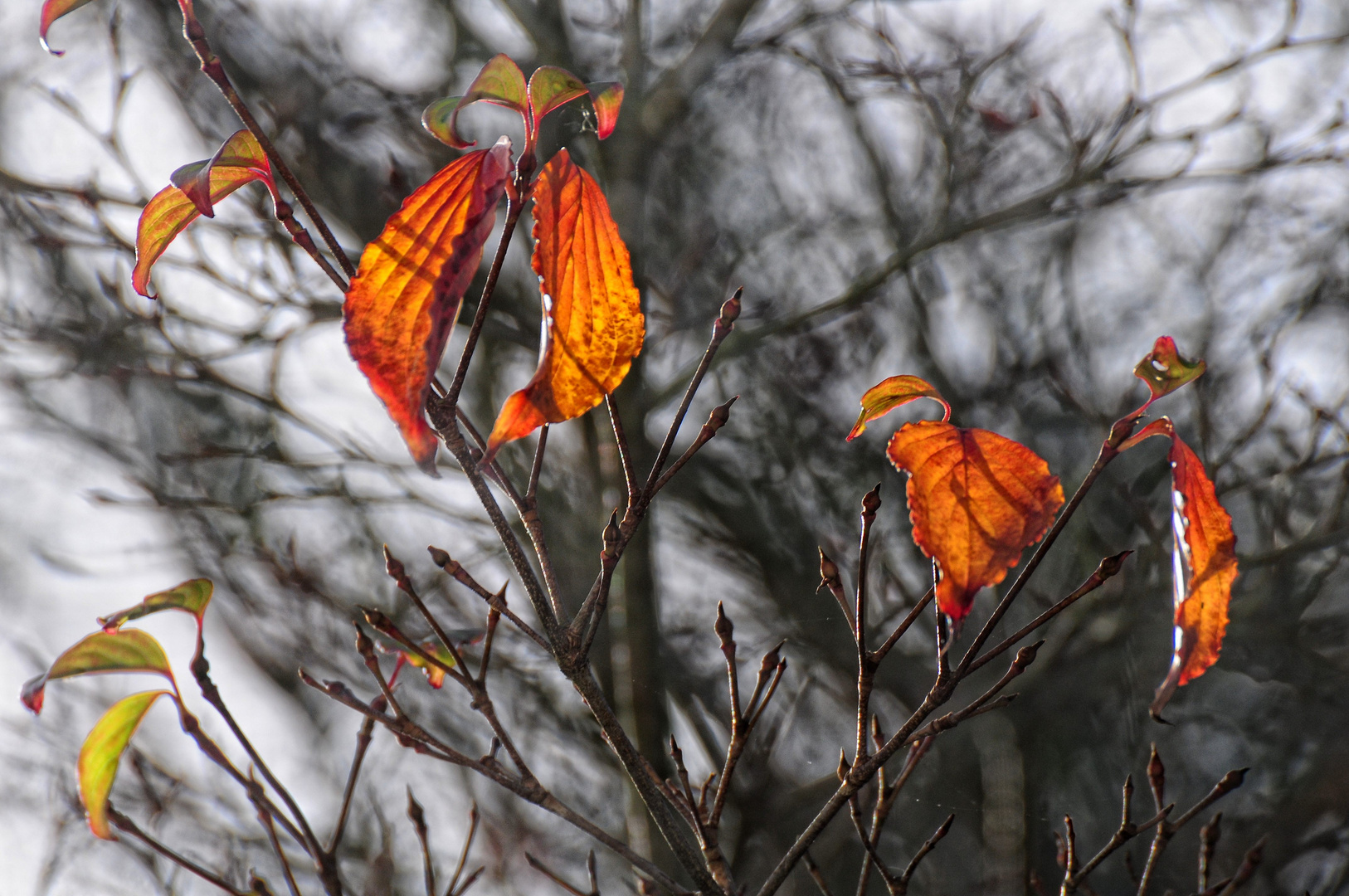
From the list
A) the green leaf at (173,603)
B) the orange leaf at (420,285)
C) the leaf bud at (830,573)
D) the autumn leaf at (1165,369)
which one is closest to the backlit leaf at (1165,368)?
the autumn leaf at (1165,369)

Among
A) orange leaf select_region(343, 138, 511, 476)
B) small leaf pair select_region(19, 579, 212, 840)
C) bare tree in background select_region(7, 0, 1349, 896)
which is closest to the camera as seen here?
orange leaf select_region(343, 138, 511, 476)

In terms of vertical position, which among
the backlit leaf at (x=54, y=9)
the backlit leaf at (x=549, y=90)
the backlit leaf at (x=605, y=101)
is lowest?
the backlit leaf at (x=54, y=9)

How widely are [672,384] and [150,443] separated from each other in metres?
1.05

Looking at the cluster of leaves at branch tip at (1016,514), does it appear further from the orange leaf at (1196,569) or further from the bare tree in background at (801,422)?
the bare tree in background at (801,422)

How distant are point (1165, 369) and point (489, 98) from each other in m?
0.28

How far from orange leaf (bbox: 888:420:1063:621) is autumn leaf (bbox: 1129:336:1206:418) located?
5cm

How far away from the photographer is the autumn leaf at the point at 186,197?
0.30 meters

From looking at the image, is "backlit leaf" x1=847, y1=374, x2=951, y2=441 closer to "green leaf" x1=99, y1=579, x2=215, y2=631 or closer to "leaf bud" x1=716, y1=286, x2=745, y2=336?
"leaf bud" x1=716, y1=286, x2=745, y2=336

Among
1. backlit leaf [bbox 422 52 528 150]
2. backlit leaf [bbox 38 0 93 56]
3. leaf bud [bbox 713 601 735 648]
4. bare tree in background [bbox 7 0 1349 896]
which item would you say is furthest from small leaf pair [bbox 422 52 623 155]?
bare tree in background [bbox 7 0 1349 896]

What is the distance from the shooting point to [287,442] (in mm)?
1436

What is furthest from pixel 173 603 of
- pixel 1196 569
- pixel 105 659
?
pixel 1196 569

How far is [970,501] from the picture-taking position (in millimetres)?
288

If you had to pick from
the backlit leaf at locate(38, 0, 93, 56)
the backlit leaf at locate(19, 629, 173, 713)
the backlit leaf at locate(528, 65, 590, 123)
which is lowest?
the backlit leaf at locate(19, 629, 173, 713)

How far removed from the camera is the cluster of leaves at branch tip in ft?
0.91
